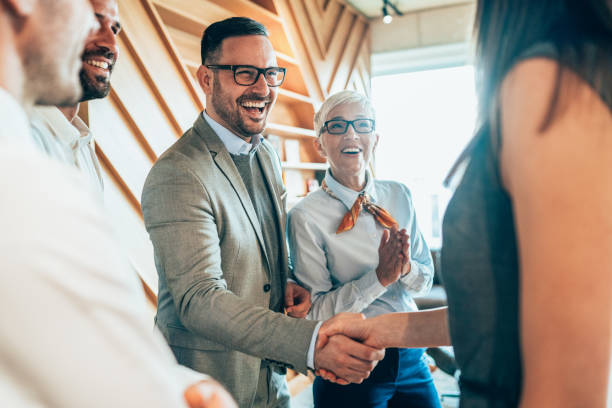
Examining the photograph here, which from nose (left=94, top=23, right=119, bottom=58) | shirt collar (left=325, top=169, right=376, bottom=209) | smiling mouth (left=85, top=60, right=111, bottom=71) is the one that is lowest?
shirt collar (left=325, top=169, right=376, bottom=209)

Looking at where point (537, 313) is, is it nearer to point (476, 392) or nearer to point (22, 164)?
point (476, 392)

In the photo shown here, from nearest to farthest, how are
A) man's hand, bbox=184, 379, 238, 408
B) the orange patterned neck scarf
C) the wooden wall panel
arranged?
man's hand, bbox=184, 379, 238, 408 → the orange patterned neck scarf → the wooden wall panel

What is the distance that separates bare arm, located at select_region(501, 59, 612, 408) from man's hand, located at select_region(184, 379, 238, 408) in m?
0.49

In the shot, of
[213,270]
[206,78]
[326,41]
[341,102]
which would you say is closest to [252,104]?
[206,78]

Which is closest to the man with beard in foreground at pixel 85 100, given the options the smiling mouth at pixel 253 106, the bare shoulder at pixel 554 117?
the smiling mouth at pixel 253 106

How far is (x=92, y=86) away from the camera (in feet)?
5.90

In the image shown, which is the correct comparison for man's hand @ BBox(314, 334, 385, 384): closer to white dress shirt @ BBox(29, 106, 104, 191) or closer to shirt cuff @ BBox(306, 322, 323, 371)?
shirt cuff @ BBox(306, 322, 323, 371)

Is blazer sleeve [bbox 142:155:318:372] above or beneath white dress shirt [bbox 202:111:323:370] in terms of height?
beneath

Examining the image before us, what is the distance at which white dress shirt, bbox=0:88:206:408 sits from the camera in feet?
1.27

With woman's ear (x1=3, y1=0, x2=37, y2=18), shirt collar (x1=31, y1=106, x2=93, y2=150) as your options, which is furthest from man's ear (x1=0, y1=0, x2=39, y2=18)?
shirt collar (x1=31, y1=106, x2=93, y2=150)

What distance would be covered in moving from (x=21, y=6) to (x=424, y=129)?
643 centimetres

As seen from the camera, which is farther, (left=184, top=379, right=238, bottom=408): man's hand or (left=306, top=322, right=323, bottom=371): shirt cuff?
(left=306, top=322, right=323, bottom=371): shirt cuff

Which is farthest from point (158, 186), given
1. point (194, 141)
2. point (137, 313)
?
point (137, 313)

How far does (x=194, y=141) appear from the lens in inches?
66.0
